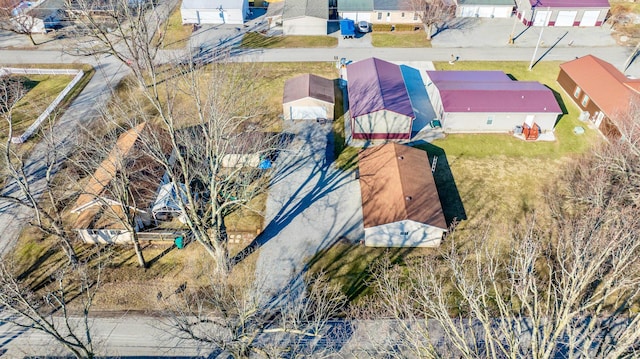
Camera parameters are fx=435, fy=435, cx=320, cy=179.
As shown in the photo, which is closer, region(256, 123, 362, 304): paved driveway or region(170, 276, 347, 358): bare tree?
region(170, 276, 347, 358): bare tree

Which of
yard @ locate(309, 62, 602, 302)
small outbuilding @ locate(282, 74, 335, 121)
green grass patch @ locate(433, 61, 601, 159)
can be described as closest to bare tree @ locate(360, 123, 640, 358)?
yard @ locate(309, 62, 602, 302)

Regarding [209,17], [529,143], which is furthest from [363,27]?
[529,143]

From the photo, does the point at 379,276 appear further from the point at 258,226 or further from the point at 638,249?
the point at 638,249

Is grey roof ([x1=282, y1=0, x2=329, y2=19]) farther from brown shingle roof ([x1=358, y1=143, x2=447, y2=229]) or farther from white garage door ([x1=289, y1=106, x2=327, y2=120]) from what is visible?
brown shingle roof ([x1=358, y1=143, x2=447, y2=229])

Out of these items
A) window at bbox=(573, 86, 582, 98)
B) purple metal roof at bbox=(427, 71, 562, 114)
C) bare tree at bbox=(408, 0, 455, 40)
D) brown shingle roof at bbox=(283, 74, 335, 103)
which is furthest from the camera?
bare tree at bbox=(408, 0, 455, 40)

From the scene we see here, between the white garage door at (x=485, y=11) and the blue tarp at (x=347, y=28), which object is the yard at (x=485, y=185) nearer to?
the blue tarp at (x=347, y=28)

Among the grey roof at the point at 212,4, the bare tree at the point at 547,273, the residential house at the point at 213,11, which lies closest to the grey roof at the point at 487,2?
the residential house at the point at 213,11

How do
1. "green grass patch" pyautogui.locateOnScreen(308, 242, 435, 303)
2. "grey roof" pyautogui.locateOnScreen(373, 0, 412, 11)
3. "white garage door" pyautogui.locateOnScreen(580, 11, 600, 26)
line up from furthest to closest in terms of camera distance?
"grey roof" pyautogui.locateOnScreen(373, 0, 412, 11) < "white garage door" pyautogui.locateOnScreen(580, 11, 600, 26) < "green grass patch" pyautogui.locateOnScreen(308, 242, 435, 303)
